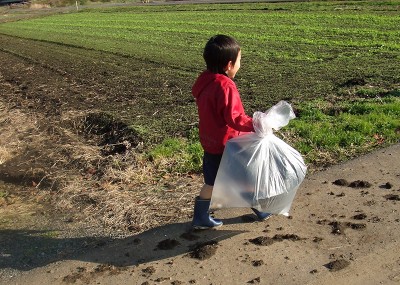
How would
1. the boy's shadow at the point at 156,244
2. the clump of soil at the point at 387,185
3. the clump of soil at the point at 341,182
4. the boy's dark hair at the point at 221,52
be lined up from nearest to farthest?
the boy's dark hair at the point at 221,52, the boy's shadow at the point at 156,244, the clump of soil at the point at 387,185, the clump of soil at the point at 341,182

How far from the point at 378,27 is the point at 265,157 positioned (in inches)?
565

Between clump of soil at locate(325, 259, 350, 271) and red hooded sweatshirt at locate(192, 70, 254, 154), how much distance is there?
1081 mm

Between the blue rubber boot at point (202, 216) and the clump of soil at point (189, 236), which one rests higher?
the blue rubber boot at point (202, 216)

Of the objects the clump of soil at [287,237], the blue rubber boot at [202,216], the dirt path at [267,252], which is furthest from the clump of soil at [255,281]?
the blue rubber boot at [202,216]

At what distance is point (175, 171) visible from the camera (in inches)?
224

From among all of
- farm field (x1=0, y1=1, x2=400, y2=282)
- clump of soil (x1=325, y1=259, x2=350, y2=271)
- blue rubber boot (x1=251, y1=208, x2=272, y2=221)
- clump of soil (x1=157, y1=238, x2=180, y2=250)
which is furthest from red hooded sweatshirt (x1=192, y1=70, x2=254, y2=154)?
clump of soil (x1=325, y1=259, x2=350, y2=271)

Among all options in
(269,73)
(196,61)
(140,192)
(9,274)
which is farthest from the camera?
(196,61)

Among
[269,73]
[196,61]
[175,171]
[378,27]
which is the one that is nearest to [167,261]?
[175,171]

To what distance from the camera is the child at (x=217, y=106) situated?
398cm

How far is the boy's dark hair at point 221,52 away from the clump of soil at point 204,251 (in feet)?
4.20

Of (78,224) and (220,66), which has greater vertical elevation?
(220,66)

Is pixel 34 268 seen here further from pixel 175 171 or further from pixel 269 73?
pixel 269 73

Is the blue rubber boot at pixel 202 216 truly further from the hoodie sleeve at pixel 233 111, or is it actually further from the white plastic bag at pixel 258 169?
the hoodie sleeve at pixel 233 111

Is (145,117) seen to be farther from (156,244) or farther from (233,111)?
(233,111)
